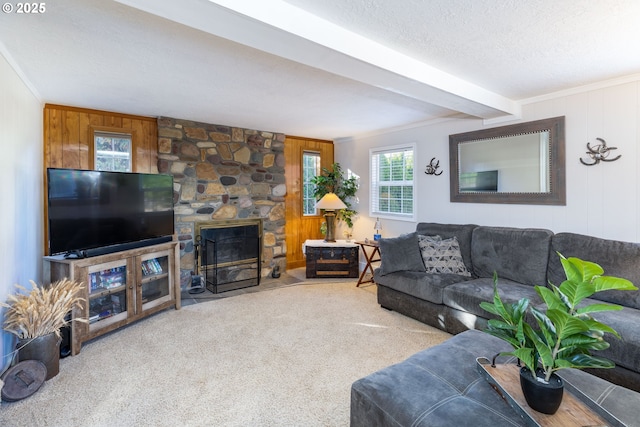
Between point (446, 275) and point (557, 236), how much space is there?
108 centimetres

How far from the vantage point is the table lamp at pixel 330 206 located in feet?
15.9

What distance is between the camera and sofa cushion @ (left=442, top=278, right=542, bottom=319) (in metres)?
2.68

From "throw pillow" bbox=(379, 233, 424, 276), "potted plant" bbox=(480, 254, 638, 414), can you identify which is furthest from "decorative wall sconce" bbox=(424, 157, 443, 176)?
"potted plant" bbox=(480, 254, 638, 414)

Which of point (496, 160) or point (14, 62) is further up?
point (14, 62)

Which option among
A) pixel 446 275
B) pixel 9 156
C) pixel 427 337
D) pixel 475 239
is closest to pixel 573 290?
pixel 427 337

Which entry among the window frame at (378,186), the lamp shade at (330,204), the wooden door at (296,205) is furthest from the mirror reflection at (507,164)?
the wooden door at (296,205)

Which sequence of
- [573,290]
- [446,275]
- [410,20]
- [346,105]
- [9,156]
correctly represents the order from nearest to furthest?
[573,290] < [410,20] < [9,156] < [446,275] < [346,105]

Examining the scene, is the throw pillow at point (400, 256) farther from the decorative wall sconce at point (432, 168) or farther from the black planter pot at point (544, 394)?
the black planter pot at point (544, 394)

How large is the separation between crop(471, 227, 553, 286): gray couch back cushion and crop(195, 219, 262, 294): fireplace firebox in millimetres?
2981

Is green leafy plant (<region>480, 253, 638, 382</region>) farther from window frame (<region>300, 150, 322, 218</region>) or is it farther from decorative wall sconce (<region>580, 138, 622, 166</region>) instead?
window frame (<region>300, 150, 322, 218</region>)

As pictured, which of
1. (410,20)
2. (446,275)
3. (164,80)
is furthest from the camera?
(446,275)

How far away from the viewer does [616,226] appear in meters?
2.83

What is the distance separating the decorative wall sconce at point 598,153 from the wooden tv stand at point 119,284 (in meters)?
4.33

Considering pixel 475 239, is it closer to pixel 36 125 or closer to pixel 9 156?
pixel 9 156
